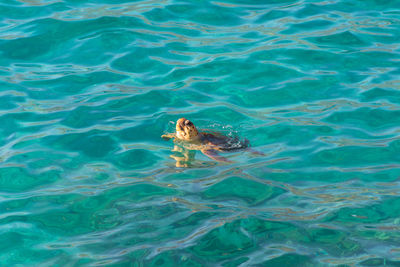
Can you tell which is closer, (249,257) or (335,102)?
(249,257)

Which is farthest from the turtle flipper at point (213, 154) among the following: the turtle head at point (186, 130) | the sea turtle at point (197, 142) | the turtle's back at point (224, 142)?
the turtle head at point (186, 130)

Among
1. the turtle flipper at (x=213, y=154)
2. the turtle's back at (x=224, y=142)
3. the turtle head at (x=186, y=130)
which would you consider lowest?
the turtle flipper at (x=213, y=154)

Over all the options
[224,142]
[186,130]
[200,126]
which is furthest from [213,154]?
[200,126]

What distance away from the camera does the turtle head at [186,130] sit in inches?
314

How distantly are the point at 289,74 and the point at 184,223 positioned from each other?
507 cm

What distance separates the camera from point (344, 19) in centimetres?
1279

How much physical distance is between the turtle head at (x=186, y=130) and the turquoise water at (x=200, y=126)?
14.4 inches

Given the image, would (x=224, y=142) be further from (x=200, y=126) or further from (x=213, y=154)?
(x=200, y=126)

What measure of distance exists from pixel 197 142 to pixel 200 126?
75 cm

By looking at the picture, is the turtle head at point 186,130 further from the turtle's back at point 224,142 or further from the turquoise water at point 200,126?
the turquoise water at point 200,126

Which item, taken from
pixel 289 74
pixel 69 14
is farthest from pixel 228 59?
pixel 69 14

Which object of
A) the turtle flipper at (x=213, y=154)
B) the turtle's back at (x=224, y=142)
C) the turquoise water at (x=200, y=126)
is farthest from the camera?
the turtle's back at (x=224, y=142)

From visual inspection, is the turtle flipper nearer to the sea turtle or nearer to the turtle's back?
the sea turtle

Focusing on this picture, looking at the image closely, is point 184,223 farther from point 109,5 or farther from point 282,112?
point 109,5
